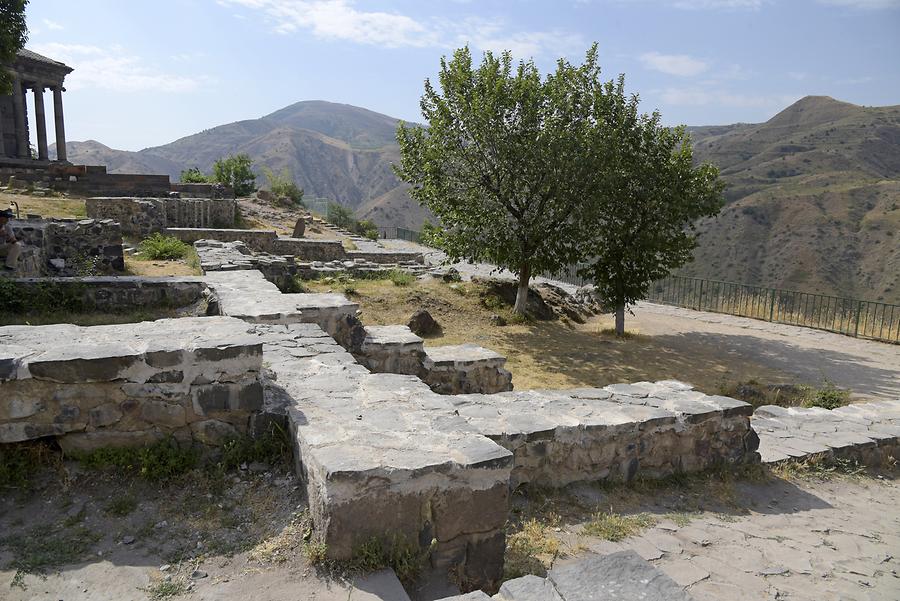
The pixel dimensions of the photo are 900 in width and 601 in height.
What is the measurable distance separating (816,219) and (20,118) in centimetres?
6050

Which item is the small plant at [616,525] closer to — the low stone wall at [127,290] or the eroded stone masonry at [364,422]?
the eroded stone masonry at [364,422]

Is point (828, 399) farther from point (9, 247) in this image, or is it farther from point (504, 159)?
A: point (9, 247)

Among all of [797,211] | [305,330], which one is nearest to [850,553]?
[305,330]

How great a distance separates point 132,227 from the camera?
16453 millimetres

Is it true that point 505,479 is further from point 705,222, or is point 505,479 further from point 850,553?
point 705,222

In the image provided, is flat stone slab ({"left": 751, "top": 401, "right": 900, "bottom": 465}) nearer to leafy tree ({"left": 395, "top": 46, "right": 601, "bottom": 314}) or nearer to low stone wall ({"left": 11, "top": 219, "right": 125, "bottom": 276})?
leafy tree ({"left": 395, "top": 46, "right": 601, "bottom": 314})

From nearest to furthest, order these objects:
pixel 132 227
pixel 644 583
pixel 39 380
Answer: pixel 644 583, pixel 39 380, pixel 132 227

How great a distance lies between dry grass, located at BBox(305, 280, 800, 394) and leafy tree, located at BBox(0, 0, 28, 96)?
9.56 meters

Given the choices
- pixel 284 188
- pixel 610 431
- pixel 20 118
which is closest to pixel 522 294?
pixel 610 431

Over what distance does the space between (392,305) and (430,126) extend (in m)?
4.10

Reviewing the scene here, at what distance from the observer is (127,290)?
8.34m

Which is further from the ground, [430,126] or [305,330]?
[430,126]

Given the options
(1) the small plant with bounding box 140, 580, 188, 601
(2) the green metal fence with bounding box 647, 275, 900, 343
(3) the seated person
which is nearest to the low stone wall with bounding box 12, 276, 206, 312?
(3) the seated person

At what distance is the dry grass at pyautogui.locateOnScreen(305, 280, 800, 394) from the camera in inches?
393
